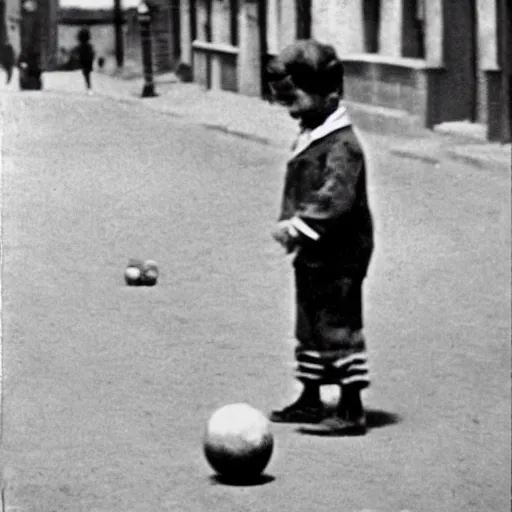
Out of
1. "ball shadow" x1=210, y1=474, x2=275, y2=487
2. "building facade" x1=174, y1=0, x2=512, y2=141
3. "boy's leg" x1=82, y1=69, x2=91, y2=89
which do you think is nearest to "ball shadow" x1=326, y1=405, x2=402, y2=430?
"ball shadow" x1=210, y1=474, x2=275, y2=487

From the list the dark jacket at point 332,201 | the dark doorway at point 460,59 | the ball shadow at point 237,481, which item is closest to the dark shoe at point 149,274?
the dark jacket at point 332,201

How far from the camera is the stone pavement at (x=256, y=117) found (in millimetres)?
7047

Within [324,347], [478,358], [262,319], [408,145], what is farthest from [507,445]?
[408,145]

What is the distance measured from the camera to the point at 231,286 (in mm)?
8914

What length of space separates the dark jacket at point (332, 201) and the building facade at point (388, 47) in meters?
0.83

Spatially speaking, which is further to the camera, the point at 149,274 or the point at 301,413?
the point at 149,274

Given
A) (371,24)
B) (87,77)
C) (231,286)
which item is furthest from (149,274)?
(371,24)

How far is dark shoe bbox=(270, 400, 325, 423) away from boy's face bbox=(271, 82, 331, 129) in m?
0.94

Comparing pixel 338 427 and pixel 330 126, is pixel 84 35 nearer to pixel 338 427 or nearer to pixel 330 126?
pixel 330 126

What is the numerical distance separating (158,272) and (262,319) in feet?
4.08

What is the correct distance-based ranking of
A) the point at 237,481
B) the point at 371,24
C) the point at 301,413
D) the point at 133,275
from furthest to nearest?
the point at 371,24 < the point at 133,275 < the point at 301,413 < the point at 237,481

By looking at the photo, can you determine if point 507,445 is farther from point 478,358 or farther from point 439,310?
point 439,310

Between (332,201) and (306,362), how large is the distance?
58cm

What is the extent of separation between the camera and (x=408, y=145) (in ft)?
38.1
